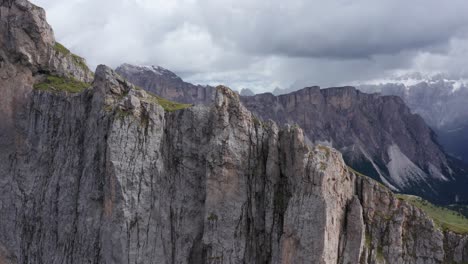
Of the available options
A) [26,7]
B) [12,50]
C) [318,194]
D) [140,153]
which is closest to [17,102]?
[12,50]

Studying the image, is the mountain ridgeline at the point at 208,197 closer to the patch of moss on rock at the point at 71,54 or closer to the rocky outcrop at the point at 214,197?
the rocky outcrop at the point at 214,197

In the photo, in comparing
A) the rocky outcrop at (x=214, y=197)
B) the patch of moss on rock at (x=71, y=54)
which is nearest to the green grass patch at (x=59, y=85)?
the patch of moss on rock at (x=71, y=54)

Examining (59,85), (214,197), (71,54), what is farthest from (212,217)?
(71,54)

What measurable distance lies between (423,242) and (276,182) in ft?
105

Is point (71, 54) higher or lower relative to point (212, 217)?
higher

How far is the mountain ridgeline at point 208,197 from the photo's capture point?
7781 centimetres

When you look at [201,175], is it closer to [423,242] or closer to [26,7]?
[423,242]

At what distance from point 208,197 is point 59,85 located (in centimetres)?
4997

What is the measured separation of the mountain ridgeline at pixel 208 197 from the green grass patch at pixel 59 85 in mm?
10419

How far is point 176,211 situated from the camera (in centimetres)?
8494

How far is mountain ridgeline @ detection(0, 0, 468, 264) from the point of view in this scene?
7781cm

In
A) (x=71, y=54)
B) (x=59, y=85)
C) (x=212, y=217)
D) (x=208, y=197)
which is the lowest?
(x=212, y=217)

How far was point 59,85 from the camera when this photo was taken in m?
103

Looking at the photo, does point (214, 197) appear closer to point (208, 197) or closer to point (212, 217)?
point (208, 197)
